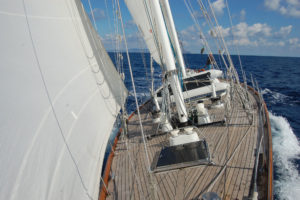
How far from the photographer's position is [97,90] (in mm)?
3977

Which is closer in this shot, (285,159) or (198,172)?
(198,172)

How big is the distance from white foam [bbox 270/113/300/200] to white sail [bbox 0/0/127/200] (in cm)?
542

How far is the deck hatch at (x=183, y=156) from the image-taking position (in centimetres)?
471

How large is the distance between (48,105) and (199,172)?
339 cm

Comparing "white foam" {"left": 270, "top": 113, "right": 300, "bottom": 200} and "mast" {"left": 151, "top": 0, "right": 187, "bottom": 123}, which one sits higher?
"mast" {"left": 151, "top": 0, "right": 187, "bottom": 123}

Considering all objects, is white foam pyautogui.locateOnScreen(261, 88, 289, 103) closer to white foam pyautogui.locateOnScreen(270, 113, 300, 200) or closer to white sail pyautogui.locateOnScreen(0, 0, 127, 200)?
white foam pyautogui.locateOnScreen(270, 113, 300, 200)

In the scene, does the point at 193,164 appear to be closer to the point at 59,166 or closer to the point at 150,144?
the point at 150,144

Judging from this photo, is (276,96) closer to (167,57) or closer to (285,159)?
(285,159)

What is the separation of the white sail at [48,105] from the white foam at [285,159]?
542 cm

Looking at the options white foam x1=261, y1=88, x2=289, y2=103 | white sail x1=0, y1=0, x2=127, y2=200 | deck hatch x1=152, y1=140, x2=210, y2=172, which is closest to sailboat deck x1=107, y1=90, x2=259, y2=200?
deck hatch x1=152, y1=140, x2=210, y2=172

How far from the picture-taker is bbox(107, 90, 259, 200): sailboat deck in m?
3.99

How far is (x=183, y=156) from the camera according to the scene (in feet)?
16.2

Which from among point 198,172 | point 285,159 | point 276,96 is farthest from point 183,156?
point 276,96

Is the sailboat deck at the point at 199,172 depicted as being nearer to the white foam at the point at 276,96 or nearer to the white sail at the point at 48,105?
the white sail at the point at 48,105
